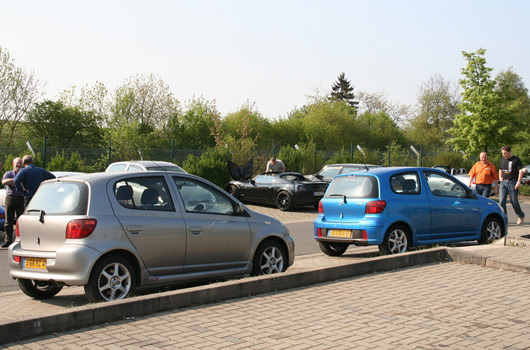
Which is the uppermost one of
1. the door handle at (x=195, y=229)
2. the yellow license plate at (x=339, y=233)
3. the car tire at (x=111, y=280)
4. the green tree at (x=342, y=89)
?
the green tree at (x=342, y=89)

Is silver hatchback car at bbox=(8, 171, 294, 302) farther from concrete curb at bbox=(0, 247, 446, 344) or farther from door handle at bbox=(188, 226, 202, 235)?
concrete curb at bbox=(0, 247, 446, 344)

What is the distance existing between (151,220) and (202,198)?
949 mm

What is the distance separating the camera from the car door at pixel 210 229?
24.2 ft

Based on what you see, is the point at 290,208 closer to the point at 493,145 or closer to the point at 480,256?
the point at 480,256

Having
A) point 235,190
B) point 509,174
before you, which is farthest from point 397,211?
point 235,190

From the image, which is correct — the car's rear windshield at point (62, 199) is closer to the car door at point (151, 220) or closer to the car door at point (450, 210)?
the car door at point (151, 220)

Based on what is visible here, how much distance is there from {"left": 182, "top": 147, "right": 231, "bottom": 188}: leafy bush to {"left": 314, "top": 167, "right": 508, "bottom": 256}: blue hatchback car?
13.9 metres

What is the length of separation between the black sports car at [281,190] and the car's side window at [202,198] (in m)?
12.8

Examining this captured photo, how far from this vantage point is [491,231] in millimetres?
11664

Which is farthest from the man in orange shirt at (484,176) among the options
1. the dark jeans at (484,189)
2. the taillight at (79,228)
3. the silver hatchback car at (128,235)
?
the taillight at (79,228)

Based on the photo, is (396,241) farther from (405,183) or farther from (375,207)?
(405,183)

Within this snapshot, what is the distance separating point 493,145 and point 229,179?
62.3 feet

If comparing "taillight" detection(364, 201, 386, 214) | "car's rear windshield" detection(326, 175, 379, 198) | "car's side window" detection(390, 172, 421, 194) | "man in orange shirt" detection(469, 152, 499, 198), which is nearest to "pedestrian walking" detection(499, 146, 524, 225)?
"man in orange shirt" detection(469, 152, 499, 198)

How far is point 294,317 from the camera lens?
19.5 feet
